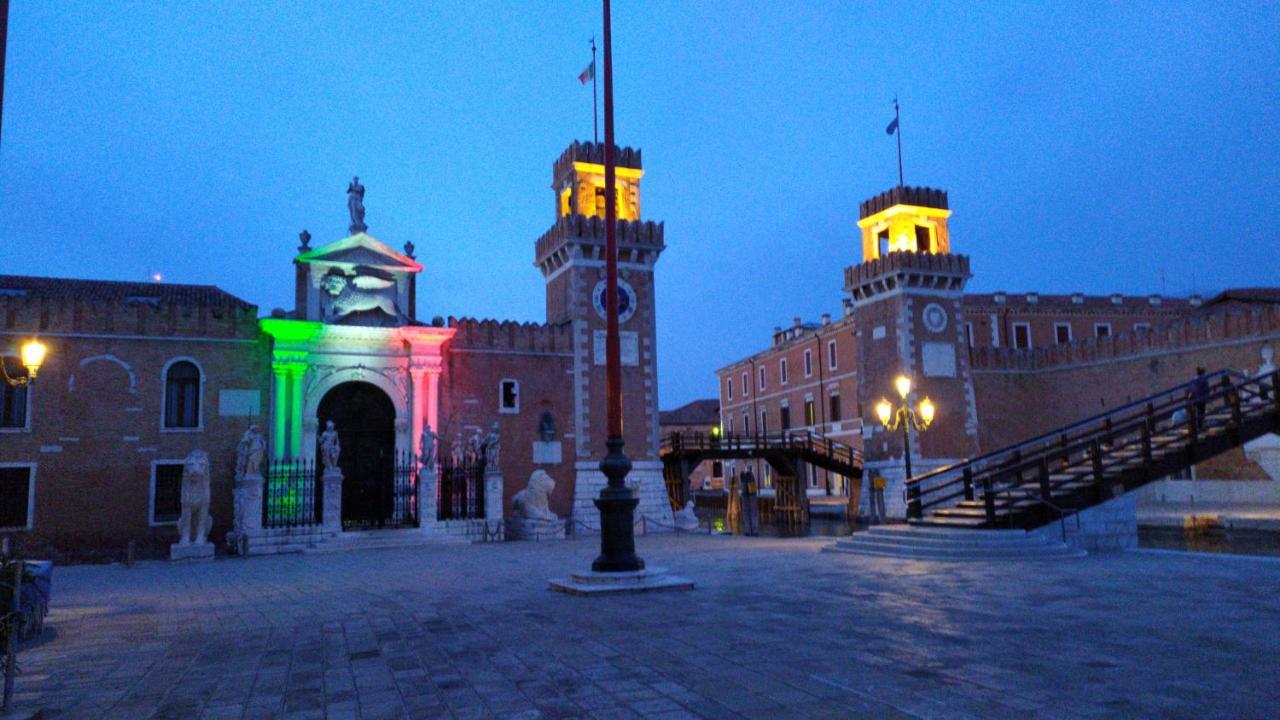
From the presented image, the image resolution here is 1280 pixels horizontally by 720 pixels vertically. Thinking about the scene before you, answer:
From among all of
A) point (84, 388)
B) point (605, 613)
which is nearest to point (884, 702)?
point (605, 613)

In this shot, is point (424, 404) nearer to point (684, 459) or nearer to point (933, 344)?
point (684, 459)

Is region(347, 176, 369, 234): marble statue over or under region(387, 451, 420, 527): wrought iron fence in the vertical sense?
over

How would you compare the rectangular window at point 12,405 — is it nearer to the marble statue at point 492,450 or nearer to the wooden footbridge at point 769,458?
the marble statue at point 492,450

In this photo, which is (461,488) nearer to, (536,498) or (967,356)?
(536,498)

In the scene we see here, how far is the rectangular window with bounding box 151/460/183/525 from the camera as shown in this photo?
70.8 ft

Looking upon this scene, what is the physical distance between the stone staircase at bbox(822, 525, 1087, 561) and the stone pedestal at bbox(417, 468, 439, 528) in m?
11.0

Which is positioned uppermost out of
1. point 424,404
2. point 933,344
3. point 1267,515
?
point 933,344

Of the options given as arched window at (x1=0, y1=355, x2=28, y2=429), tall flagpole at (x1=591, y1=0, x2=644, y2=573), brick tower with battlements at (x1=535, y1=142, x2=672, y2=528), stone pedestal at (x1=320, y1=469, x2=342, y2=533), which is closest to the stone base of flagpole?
tall flagpole at (x1=591, y1=0, x2=644, y2=573)

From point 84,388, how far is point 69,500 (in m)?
2.73

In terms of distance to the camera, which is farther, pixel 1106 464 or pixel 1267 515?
pixel 1267 515

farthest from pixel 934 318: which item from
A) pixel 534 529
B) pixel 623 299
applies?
pixel 534 529

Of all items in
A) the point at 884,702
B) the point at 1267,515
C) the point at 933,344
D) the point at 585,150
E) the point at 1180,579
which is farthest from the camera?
the point at 933,344

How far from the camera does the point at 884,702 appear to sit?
200 inches

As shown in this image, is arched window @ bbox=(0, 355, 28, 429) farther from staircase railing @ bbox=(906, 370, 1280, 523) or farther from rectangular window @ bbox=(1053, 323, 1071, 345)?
rectangular window @ bbox=(1053, 323, 1071, 345)
